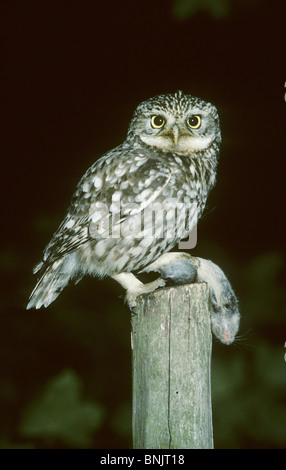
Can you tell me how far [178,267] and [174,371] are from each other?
0.50 metres

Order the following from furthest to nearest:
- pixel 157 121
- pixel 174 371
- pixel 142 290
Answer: pixel 157 121
pixel 142 290
pixel 174 371

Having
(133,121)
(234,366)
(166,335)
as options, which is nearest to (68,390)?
(234,366)

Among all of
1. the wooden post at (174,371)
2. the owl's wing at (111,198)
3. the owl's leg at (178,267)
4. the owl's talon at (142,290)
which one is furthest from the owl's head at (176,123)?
the wooden post at (174,371)

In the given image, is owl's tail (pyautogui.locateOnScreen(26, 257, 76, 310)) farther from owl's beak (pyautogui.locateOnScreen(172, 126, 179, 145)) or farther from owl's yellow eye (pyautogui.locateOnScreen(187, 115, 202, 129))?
owl's yellow eye (pyautogui.locateOnScreen(187, 115, 202, 129))

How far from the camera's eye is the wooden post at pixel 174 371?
6.53ft

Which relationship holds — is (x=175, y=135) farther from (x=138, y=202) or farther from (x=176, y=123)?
(x=138, y=202)

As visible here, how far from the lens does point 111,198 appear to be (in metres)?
2.46

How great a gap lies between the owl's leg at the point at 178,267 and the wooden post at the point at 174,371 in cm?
23

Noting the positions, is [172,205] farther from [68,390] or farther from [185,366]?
[68,390]

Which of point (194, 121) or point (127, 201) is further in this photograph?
point (194, 121)

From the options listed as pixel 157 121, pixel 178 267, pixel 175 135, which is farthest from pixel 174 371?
pixel 157 121

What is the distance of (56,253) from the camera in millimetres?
2451

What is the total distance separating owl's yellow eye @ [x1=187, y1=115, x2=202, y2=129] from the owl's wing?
0.24 metres

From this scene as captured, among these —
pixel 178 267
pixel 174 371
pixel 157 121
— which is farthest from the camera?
pixel 157 121
